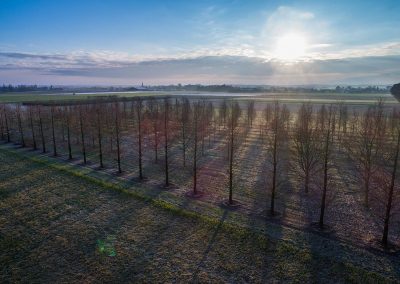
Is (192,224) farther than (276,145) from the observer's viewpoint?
No

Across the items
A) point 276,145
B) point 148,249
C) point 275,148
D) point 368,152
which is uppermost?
point 275,148

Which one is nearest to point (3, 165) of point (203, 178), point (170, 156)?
point (170, 156)

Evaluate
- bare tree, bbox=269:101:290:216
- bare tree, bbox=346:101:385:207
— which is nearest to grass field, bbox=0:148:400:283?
bare tree, bbox=269:101:290:216

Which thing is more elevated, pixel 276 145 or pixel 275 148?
pixel 275 148

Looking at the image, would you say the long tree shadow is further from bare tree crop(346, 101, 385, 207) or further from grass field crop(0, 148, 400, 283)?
bare tree crop(346, 101, 385, 207)

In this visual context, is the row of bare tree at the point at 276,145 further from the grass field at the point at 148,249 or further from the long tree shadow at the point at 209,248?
the grass field at the point at 148,249

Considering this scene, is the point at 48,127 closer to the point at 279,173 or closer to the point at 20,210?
the point at 20,210

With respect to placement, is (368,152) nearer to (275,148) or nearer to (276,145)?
(276,145)

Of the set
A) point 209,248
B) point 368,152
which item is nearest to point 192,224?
point 209,248

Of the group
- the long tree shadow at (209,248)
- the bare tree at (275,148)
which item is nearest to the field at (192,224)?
the long tree shadow at (209,248)
